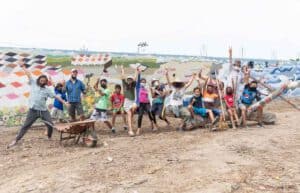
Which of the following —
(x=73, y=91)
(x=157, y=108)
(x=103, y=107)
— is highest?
(x=73, y=91)

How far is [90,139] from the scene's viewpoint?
10.9 m

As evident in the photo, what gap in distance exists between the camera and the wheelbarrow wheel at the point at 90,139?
424 inches

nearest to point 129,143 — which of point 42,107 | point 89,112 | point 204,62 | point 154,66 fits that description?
point 42,107

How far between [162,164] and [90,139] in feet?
8.95

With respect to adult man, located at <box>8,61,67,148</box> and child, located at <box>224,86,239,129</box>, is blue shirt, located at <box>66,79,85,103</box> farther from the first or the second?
child, located at <box>224,86,239,129</box>

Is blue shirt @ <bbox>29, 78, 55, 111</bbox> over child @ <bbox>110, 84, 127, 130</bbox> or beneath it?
over

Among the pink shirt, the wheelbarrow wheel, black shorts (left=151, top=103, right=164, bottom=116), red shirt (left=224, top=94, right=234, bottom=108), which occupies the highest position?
the pink shirt

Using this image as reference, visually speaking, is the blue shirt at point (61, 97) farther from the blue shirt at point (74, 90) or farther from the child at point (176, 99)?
the child at point (176, 99)

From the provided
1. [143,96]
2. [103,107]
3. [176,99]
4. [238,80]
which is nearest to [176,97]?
[176,99]

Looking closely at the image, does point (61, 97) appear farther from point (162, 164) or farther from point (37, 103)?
point (162, 164)

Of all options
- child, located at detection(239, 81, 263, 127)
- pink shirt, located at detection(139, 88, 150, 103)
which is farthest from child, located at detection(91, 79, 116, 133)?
child, located at detection(239, 81, 263, 127)

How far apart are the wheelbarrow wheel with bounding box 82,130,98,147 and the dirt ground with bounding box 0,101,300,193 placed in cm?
14

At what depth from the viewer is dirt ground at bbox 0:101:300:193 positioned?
7531 mm

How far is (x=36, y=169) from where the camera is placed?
872 cm
